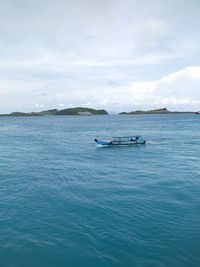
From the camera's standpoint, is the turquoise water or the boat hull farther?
the boat hull

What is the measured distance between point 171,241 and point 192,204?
8417 millimetres

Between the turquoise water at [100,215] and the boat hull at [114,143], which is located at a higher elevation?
the boat hull at [114,143]

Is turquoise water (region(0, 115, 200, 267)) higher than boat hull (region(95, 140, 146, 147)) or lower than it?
lower

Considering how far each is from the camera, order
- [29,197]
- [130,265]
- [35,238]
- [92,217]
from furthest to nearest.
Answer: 1. [29,197]
2. [92,217]
3. [35,238]
4. [130,265]

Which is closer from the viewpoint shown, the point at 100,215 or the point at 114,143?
the point at 100,215

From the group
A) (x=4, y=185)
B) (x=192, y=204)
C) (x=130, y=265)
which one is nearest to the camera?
(x=130, y=265)

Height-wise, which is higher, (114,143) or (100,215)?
(114,143)

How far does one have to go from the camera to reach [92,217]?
84.2ft

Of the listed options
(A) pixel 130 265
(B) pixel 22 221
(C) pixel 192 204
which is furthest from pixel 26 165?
(A) pixel 130 265

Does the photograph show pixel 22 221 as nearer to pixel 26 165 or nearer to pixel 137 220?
pixel 137 220

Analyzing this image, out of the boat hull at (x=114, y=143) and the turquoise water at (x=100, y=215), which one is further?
the boat hull at (x=114, y=143)

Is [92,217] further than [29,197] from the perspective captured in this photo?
No

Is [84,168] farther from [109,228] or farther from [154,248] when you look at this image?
[154,248]

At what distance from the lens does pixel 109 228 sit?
76.9 ft
